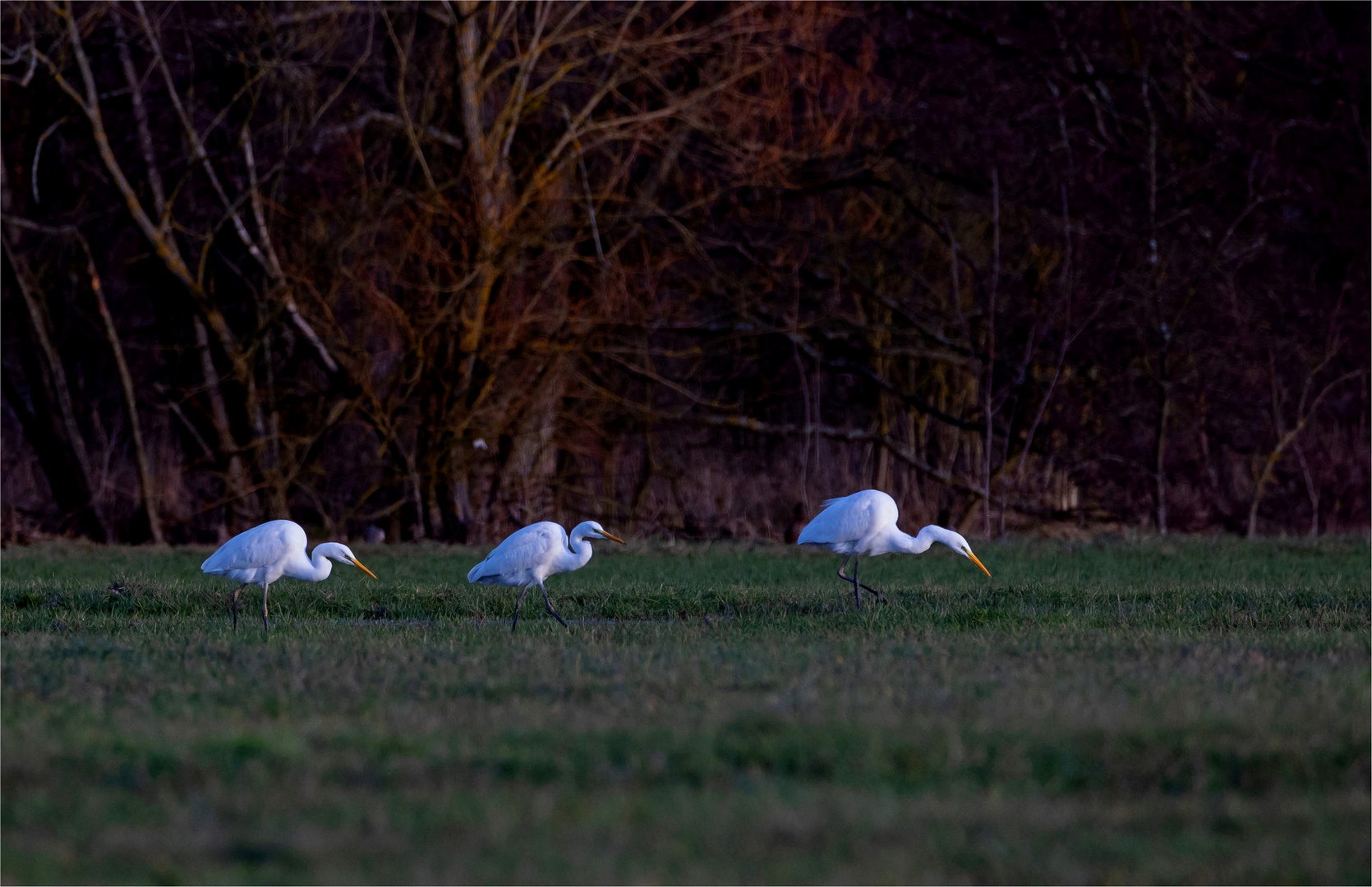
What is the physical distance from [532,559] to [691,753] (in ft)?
17.7

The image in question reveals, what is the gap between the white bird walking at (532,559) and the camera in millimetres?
11008

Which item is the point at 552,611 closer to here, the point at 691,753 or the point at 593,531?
the point at 593,531

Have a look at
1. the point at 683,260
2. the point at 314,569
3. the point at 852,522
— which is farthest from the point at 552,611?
the point at 683,260

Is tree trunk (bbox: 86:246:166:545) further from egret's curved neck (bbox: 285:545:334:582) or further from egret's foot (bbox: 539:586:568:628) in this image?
egret's foot (bbox: 539:586:568:628)

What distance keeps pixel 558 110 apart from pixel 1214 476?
479 inches

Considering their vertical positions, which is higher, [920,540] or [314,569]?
[920,540]

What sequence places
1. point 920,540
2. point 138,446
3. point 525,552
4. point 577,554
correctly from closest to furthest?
1. point 525,552
2. point 577,554
3. point 920,540
4. point 138,446

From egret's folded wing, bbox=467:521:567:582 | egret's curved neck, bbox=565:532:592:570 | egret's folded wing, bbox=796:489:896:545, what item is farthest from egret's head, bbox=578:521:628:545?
egret's folded wing, bbox=796:489:896:545

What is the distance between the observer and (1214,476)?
24875mm

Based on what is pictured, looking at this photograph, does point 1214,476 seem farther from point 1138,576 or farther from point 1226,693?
point 1226,693

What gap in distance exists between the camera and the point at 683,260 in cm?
2370

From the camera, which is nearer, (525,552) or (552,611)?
(525,552)

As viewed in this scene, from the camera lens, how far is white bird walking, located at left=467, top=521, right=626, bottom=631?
1101 cm

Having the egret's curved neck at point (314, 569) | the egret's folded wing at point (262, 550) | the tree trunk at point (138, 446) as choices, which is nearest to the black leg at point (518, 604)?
the egret's curved neck at point (314, 569)
